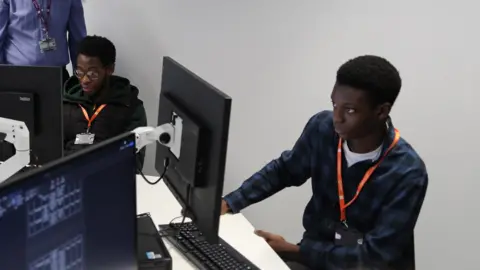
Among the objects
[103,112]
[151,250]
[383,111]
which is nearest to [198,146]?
[151,250]

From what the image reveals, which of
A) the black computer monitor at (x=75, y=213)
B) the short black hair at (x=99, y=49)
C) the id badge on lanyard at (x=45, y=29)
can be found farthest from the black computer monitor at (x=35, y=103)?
the id badge on lanyard at (x=45, y=29)

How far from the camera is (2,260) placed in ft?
2.73

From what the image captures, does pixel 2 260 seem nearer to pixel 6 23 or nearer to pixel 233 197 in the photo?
pixel 233 197

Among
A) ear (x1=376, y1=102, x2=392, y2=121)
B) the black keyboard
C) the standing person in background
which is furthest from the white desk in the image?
the standing person in background

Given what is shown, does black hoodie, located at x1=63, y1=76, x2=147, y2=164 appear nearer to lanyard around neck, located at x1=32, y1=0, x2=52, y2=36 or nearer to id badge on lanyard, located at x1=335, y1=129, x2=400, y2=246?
lanyard around neck, located at x1=32, y1=0, x2=52, y2=36

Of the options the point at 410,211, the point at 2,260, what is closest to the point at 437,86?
the point at 410,211

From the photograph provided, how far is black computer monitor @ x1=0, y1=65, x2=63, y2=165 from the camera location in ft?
5.12

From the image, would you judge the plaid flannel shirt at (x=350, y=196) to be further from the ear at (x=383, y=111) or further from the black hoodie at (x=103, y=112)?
the black hoodie at (x=103, y=112)

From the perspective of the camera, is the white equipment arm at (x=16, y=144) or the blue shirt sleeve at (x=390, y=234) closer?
the white equipment arm at (x=16, y=144)

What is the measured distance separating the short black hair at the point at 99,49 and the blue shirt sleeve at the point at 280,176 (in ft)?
3.14

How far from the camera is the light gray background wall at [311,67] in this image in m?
2.73

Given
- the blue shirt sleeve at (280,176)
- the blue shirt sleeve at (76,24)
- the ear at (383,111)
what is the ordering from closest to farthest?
the ear at (383,111), the blue shirt sleeve at (280,176), the blue shirt sleeve at (76,24)

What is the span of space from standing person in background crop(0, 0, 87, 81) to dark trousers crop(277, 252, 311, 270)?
1.61m

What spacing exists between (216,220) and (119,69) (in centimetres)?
196
